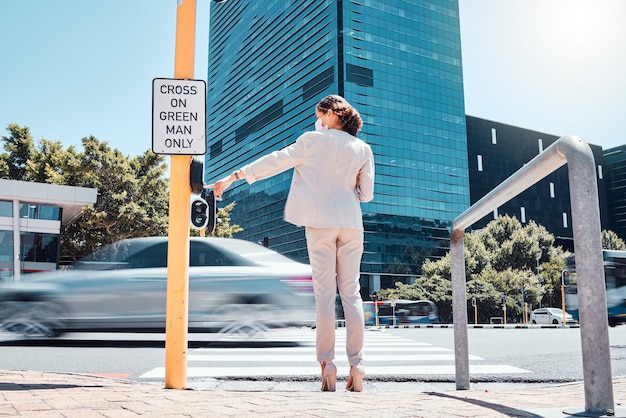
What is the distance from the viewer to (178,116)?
3975 mm

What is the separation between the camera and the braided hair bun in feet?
12.8

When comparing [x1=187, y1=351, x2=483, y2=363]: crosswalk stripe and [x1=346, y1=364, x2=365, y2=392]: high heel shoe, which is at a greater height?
[x1=346, y1=364, x2=365, y2=392]: high heel shoe

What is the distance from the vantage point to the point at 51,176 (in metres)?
28.6

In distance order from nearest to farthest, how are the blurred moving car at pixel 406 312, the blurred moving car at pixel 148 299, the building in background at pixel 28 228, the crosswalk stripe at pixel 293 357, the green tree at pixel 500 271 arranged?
the crosswalk stripe at pixel 293 357 → the blurred moving car at pixel 148 299 → the building in background at pixel 28 228 → the blurred moving car at pixel 406 312 → the green tree at pixel 500 271

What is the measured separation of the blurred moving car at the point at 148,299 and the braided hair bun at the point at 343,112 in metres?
4.58

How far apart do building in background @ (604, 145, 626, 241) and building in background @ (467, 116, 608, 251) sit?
1118 cm

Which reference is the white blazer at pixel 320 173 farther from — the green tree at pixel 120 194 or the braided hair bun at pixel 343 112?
the green tree at pixel 120 194

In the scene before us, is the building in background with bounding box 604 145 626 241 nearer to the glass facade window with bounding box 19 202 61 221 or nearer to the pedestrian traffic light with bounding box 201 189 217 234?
the glass facade window with bounding box 19 202 61 221

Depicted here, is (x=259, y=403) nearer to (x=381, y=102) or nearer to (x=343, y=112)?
(x=343, y=112)

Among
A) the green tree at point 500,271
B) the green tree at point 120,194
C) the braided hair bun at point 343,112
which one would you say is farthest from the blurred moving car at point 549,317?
the braided hair bun at point 343,112

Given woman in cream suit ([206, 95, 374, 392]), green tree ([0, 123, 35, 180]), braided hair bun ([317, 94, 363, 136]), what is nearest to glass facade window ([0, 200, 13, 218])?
green tree ([0, 123, 35, 180])

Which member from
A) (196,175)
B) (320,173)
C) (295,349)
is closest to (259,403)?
(320,173)

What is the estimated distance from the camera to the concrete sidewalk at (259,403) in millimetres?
2227

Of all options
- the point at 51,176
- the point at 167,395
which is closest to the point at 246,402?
the point at 167,395
